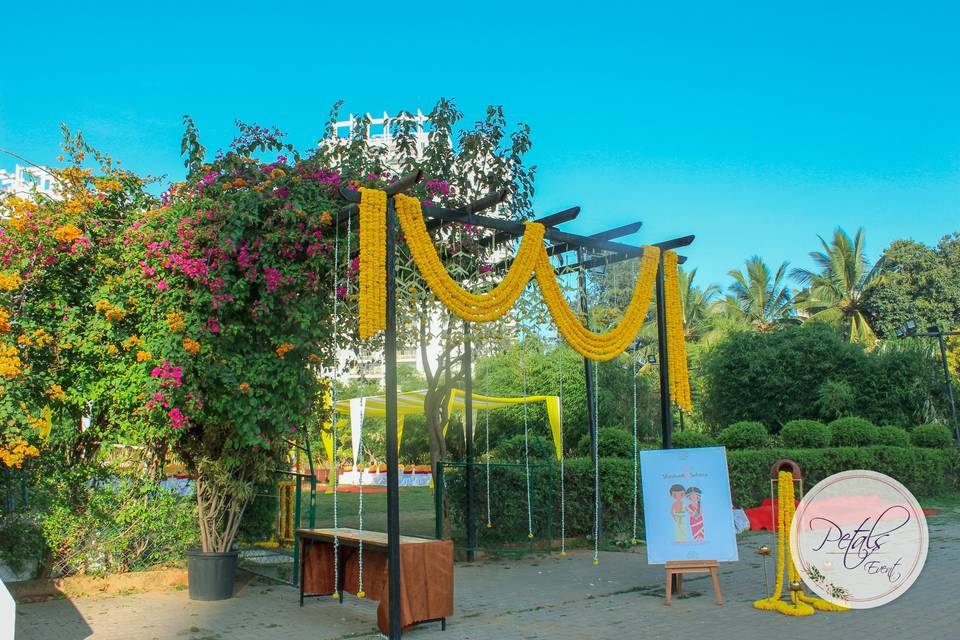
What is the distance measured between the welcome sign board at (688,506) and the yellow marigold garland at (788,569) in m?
0.45

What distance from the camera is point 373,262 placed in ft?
21.7

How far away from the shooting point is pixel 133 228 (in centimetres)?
805

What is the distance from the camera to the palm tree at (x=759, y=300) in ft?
132

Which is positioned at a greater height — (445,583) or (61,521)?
(61,521)

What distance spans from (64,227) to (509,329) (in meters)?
5.78

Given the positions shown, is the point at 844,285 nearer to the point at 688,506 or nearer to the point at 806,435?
the point at 806,435

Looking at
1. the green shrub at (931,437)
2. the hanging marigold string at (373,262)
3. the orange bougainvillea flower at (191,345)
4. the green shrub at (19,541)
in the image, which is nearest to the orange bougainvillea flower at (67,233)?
the orange bougainvillea flower at (191,345)

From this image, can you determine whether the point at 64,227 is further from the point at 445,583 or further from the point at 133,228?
the point at 445,583

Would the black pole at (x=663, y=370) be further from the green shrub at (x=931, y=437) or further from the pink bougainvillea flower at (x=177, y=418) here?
the green shrub at (x=931, y=437)

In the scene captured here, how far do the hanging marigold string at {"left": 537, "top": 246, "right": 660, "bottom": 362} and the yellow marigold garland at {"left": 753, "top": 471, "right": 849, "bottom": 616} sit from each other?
6.83 ft

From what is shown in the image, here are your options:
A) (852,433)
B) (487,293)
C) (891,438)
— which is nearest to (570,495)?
(487,293)

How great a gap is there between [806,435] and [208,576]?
1462cm

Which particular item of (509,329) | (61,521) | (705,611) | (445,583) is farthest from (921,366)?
(61,521)

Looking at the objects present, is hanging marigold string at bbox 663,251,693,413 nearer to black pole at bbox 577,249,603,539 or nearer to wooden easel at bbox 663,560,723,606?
black pole at bbox 577,249,603,539
